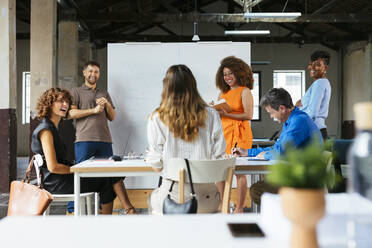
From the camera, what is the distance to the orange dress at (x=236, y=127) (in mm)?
3520

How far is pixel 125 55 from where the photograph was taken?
14.7 ft

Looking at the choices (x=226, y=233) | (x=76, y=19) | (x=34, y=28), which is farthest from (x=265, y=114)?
(x=226, y=233)

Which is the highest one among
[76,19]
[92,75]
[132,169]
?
[76,19]

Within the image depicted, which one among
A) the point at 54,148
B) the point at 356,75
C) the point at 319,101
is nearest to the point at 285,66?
the point at 356,75

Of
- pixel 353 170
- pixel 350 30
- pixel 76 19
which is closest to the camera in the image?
pixel 353 170

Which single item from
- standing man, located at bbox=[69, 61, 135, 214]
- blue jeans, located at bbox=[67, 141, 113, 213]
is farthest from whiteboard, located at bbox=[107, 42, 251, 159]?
blue jeans, located at bbox=[67, 141, 113, 213]

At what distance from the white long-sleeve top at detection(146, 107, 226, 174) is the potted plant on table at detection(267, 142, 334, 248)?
5.17 ft

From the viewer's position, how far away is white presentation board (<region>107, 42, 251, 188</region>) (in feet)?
14.7

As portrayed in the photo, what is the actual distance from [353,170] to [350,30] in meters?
13.0

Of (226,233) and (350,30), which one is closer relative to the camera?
(226,233)

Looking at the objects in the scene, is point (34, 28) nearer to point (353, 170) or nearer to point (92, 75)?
point (92, 75)

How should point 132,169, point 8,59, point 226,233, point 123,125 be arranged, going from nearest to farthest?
point 226,233 < point 132,169 < point 123,125 < point 8,59

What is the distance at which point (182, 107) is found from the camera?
227 centimetres

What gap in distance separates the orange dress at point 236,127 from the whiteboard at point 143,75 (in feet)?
2.98
